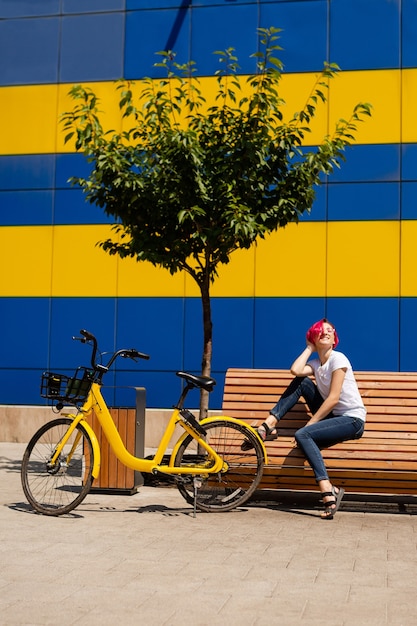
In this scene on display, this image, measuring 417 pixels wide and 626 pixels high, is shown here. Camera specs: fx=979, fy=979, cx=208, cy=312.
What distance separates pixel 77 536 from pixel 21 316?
30.8 feet

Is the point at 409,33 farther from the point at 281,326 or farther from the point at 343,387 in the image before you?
the point at 343,387

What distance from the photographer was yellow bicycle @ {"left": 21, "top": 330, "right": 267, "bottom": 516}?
795 cm

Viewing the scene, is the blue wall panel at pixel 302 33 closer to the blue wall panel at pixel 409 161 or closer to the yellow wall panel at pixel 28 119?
the blue wall panel at pixel 409 161

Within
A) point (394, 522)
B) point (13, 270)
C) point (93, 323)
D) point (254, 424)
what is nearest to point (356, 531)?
point (394, 522)

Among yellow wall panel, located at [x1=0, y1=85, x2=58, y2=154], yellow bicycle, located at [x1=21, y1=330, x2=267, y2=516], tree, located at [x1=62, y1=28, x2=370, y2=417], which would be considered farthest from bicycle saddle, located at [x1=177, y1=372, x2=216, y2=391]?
yellow wall panel, located at [x1=0, y1=85, x2=58, y2=154]

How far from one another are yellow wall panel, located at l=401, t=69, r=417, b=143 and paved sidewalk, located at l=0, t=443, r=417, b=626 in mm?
7485

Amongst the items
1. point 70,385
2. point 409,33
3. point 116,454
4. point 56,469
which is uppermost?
point 409,33

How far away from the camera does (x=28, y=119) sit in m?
16.3

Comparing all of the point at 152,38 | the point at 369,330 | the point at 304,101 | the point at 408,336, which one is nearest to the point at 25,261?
the point at 152,38

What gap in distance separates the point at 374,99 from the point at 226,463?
847 cm

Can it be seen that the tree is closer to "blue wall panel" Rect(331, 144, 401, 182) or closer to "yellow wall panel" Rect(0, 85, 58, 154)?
"blue wall panel" Rect(331, 144, 401, 182)

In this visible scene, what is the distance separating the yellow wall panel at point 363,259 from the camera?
14.7 metres

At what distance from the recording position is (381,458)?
27.1 ft

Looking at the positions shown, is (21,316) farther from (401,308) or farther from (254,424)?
(254,424)
